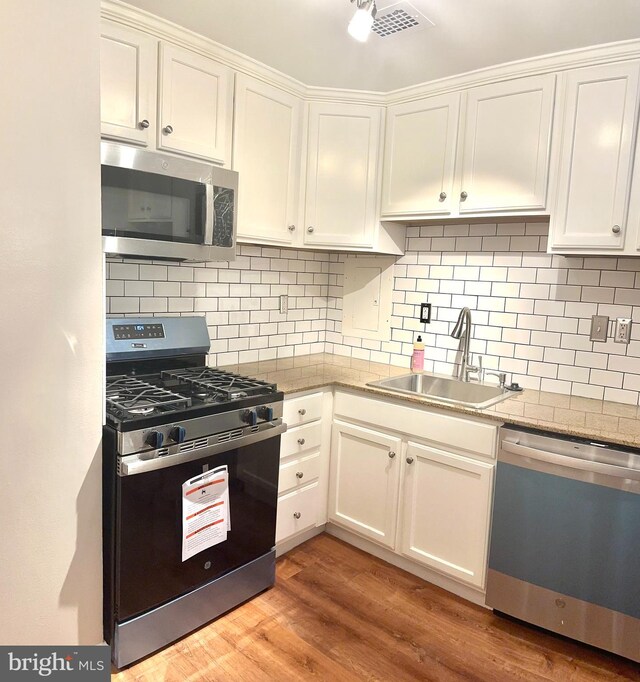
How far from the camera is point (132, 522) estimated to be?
5.74 feet

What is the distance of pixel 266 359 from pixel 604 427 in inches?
70.5

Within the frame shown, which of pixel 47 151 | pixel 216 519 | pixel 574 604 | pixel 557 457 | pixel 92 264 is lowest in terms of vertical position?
pixel 574 604

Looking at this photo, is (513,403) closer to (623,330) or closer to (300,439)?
(623,330)

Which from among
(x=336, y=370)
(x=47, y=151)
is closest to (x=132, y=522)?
(x=47, y=151)

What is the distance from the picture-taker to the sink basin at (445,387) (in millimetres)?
2623

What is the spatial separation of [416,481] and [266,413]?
0.80m

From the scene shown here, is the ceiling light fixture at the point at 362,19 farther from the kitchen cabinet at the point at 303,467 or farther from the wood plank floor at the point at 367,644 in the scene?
the wood plank floor at the point at 367,644

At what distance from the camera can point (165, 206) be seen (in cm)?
201

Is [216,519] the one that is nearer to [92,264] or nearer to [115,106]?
[92,264]

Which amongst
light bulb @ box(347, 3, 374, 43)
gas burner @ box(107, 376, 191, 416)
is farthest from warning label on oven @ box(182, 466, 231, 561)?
light bulb @ box(347, 3, 374, 43)

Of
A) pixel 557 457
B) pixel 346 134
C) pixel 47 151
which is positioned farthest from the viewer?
pixel 346 134

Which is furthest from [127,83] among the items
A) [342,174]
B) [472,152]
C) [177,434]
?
[472,152]

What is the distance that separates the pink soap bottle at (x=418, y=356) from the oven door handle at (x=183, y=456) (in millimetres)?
1025

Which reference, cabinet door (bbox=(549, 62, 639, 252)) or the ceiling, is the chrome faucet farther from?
the ceiling
